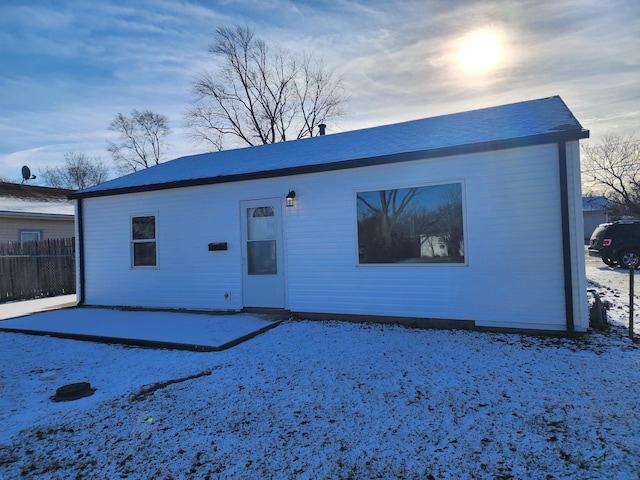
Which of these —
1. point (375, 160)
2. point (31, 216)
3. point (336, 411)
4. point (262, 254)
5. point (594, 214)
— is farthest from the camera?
point (594, 214)

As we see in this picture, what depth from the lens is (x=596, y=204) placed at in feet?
122

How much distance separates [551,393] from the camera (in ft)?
11.2

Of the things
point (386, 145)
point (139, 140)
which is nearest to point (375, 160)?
point (386, 145)

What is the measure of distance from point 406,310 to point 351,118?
20.1m

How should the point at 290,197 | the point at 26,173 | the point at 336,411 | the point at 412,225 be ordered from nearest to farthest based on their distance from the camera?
1. the point at 336,411
2. the point at 412,225
3. the point at 290,197
4. the point at 26,173

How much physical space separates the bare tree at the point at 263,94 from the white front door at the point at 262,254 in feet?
58.9

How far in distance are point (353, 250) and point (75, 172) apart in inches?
1441

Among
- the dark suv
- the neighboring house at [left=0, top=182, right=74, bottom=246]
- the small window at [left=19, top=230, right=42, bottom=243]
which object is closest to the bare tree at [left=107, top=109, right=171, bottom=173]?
the neighboring house at [left=0, top=182, right=74, bottom=246]

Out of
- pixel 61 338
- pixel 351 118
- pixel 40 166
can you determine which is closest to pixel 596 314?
pixel 61 338

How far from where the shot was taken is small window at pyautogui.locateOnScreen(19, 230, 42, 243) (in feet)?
44.3

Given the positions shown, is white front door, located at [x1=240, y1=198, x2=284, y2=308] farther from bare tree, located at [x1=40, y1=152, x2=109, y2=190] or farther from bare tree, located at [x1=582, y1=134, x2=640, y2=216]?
bare tree, located at [x1=40, y1=152, x2=109, y2=190]

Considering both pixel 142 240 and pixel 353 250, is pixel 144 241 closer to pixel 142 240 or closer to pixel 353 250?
pixel 142 240

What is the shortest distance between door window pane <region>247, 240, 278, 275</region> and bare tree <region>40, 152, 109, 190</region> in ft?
107

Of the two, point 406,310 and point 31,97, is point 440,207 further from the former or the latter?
point 31,97
